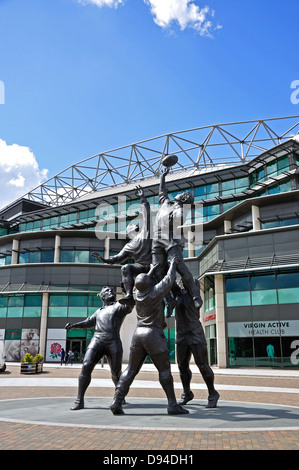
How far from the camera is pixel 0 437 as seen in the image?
5.96 meters

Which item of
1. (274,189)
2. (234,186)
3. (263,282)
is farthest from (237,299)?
(234,186)

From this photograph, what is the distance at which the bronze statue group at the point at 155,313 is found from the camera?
778cm

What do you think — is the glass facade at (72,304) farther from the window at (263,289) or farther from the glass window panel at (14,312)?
the window at (263,289)

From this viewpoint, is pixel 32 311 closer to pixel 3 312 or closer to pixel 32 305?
pixel 32 305

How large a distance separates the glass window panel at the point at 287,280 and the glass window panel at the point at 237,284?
2170mm

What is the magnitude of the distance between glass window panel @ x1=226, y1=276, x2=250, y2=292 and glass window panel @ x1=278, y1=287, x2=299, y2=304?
225 cm

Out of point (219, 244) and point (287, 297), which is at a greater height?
point (219, 244)

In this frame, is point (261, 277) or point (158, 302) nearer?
point (158, 302)

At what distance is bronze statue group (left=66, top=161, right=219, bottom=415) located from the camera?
778 centimetres

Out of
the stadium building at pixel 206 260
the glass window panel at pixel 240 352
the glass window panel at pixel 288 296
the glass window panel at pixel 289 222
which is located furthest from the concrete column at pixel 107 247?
the glass window panel at pixel 288 296

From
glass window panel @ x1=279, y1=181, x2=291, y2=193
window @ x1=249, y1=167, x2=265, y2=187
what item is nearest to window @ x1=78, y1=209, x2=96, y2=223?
window @ x1=249, y1=167, x2=265, y2=187
